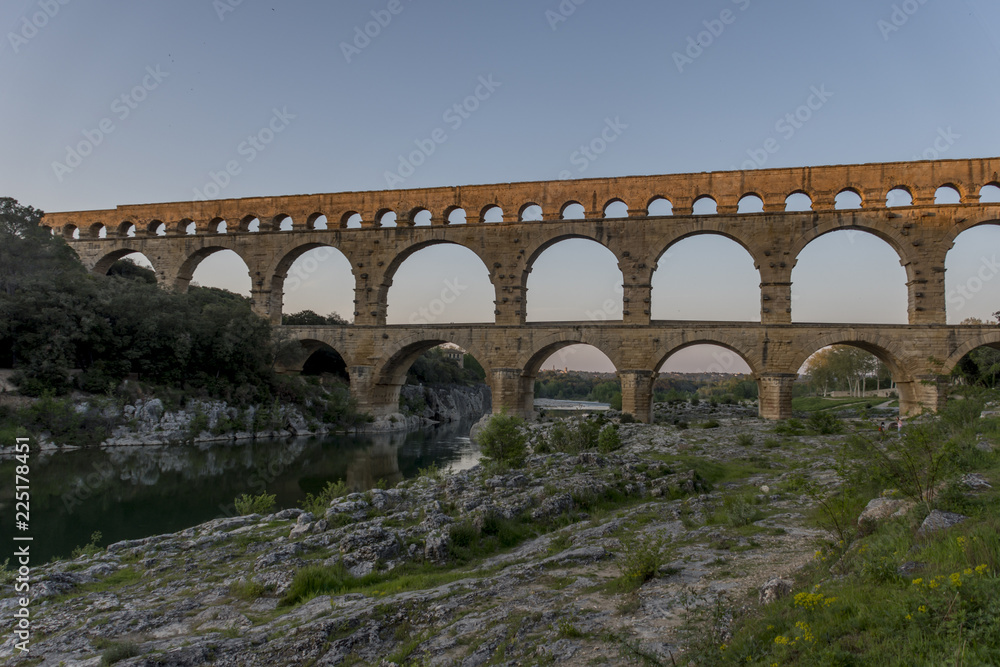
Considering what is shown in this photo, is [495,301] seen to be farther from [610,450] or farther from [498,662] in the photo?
[498,662]

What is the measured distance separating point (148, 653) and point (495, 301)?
1965 cm

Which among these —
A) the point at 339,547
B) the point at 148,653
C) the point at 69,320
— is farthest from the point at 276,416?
the point at 148,653

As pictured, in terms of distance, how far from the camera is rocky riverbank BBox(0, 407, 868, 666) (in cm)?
378

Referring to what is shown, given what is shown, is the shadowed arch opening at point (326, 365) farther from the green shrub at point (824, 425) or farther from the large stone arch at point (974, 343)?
the large stone arch at point (974, 343)

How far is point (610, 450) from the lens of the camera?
558 inches

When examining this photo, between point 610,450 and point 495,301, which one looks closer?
point 610,450

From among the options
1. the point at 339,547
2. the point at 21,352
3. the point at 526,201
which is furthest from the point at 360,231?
the point at 339,547

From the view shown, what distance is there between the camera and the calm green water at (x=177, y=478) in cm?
1014

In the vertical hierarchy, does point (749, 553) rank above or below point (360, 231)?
below

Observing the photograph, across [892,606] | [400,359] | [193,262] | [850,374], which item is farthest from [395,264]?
[850,374]

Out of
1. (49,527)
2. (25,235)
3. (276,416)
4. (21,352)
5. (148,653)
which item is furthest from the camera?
(276,416)

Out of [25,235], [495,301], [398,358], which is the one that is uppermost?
[25,235]

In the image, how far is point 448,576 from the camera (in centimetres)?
529

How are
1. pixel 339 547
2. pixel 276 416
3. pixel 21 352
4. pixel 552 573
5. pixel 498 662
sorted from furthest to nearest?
pixel 276 416
pixel 21 352
pixel 339 547
pixel 552 573
pixel 498 662
